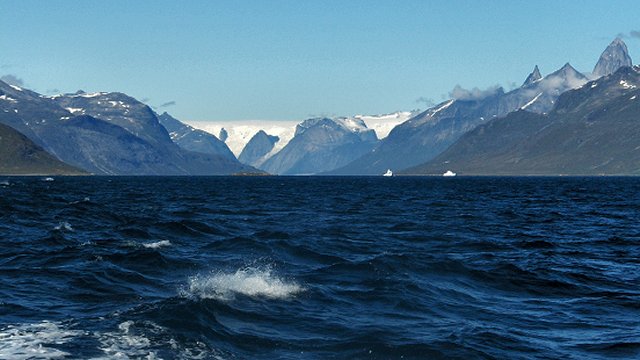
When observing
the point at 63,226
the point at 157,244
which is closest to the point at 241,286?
the point at 157,244

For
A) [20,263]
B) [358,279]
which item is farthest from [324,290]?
[20,263]

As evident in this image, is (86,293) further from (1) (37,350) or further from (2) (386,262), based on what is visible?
(2) (386,262)

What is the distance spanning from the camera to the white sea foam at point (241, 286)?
110 feet

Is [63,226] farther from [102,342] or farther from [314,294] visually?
[102,342]

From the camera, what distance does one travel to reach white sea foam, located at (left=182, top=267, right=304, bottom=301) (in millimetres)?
33438

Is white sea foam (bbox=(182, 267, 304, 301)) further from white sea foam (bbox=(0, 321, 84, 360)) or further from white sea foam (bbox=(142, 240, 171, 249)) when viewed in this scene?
white sea foam (bbox=(142, 240, 171, 249))

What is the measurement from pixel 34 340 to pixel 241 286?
11.7m

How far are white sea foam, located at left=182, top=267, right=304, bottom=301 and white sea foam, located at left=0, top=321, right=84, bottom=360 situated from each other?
7128 mm

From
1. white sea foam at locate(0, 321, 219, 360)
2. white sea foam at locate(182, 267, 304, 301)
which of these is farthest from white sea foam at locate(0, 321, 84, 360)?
white sea foam at locate(182, 267, 304, 301)

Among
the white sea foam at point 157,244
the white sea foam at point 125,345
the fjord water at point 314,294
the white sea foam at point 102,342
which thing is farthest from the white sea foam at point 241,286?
the white sea foam at point 157,244

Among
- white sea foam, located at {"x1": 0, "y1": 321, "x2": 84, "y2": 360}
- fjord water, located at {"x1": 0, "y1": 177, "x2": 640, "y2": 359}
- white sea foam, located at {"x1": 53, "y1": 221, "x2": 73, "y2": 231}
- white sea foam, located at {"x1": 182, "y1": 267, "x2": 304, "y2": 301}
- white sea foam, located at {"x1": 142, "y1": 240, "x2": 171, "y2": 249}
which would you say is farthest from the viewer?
white sea foam, located at {"x1": 53, "y1": 221, "x2": 73, "y2": 231}

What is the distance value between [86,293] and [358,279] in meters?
13.0

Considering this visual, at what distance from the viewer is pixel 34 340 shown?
81.3ft

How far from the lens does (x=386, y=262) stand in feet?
143
